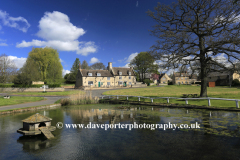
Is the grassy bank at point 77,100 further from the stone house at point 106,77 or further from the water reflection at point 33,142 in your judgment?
the stone house at point 106,77

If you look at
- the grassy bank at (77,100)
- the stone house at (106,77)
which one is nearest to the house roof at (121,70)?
the stone house at (106,77)

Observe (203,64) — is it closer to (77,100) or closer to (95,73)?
(77,100)

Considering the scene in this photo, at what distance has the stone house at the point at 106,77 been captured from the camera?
61.0 metres

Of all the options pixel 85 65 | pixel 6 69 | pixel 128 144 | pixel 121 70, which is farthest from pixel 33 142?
pixel 85 65

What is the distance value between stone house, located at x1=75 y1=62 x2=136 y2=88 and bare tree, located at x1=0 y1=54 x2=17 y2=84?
76.5 feet

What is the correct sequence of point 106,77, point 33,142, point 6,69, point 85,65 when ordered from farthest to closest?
1. point 85,65
2. point 106,77
3. point 6,69
4. point 33,142

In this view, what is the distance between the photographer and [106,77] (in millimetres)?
64062

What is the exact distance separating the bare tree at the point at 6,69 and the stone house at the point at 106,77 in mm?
23308

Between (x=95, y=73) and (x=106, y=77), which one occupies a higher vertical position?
(x=95, y=73)

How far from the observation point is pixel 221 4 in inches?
634

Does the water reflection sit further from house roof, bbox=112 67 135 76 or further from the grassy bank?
house roof, bbox=112 67 135 76

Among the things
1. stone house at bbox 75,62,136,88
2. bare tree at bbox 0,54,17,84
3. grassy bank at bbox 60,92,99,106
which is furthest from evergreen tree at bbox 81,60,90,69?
grassy bank at bbox 60,92,99,106

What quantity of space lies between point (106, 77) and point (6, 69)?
113 ft

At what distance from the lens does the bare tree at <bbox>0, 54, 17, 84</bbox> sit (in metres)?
→ 40.5
